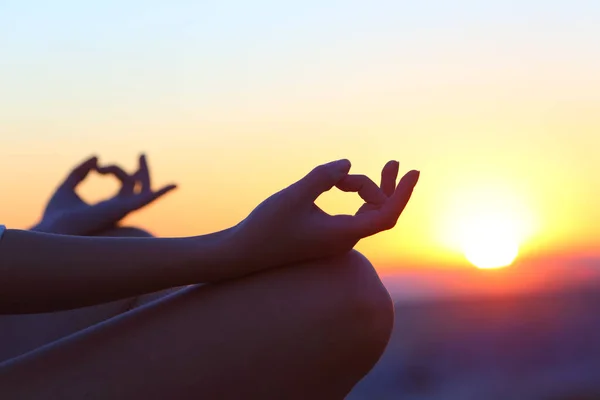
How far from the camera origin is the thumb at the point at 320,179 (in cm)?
109

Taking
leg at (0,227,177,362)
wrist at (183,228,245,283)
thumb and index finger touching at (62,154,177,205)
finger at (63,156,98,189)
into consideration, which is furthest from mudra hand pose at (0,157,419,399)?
finger at (63,156,98,189)

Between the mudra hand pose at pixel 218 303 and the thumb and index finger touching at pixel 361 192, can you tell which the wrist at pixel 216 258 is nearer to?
the mudra hand pose at pixel 218 303

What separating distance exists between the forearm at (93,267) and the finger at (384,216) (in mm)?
157

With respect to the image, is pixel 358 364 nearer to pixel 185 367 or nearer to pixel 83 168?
pixel 185 367

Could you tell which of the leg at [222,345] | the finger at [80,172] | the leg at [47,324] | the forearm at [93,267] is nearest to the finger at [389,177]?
the leg at [222,345]

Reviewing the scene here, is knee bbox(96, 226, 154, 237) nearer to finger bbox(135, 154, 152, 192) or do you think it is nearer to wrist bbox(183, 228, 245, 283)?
finger bbox(135, 154, 152, 192)

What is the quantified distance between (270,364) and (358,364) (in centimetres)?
13

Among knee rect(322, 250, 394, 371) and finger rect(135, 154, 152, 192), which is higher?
finger rect(135, 154, 152, 192)

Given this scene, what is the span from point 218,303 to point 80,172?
111cm

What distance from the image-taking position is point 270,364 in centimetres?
107

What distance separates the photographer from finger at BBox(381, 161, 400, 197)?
1.18 metres

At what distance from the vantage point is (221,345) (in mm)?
1064

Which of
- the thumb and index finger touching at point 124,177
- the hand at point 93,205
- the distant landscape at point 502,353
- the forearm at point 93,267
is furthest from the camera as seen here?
the distant landscape at point 502,353

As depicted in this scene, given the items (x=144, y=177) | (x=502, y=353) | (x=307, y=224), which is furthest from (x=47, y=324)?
(x=502, y=353)
